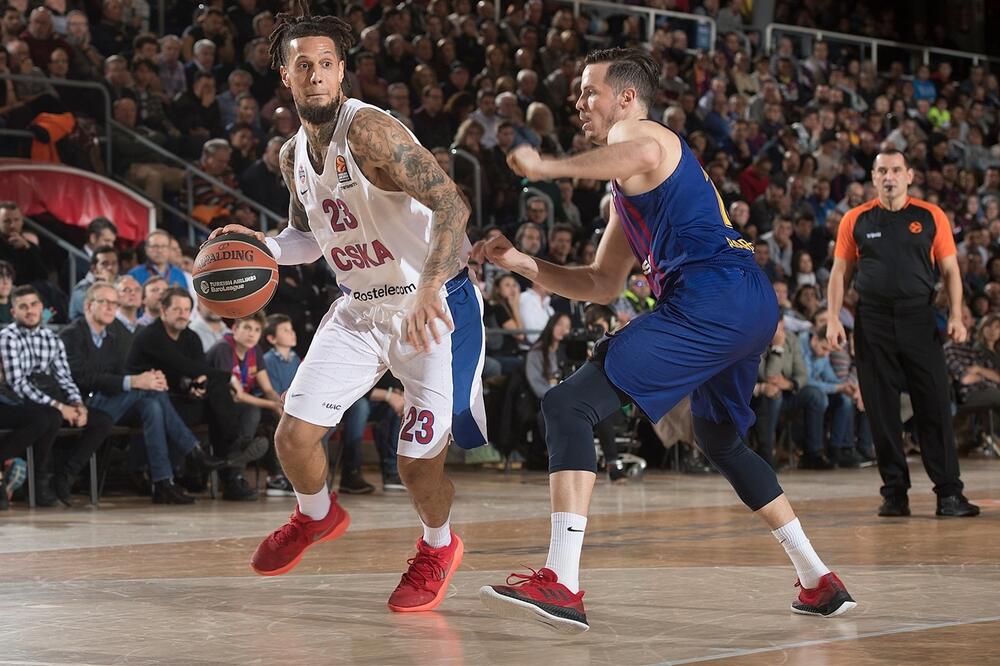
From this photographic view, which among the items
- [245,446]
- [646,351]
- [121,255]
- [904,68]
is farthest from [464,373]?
[904,68]

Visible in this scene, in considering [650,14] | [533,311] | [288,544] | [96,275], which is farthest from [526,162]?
[650,14]

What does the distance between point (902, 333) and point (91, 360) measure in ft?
17.2

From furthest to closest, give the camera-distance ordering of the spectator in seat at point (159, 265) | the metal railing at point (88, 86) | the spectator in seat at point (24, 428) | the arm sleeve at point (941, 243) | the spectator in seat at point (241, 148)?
the spectator in seat at point (241, 148)
the metal railing at point (88, 86)
the spectator in seat at point (159, 265)
the spectator in seat at point (24, 428)
the arm sleeve at point (941, 243)

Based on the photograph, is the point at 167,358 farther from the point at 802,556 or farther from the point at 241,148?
the point at 802,556

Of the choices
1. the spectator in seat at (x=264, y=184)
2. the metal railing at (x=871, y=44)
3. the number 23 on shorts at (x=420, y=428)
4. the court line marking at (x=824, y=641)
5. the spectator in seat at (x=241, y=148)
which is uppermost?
the metal railing at (x=871, y=44)

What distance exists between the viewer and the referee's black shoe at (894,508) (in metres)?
7.71

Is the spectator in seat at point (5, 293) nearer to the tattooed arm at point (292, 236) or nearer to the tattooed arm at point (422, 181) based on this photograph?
the tattooed arm at point (292, 236)

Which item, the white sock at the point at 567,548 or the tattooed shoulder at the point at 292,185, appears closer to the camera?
the white sock at the point at 567,548

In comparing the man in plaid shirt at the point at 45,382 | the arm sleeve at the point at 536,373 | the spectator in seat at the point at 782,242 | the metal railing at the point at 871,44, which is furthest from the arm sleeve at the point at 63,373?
the metal railing at the point at 871,44

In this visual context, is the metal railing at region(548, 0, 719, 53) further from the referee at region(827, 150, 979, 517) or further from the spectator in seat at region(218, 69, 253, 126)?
the referee at region(827, 150, 979, 517)

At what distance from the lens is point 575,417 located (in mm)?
4195

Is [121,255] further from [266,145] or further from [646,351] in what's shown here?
[646,351]

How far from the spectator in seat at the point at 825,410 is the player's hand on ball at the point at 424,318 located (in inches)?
332

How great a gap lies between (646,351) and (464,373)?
898 mm
